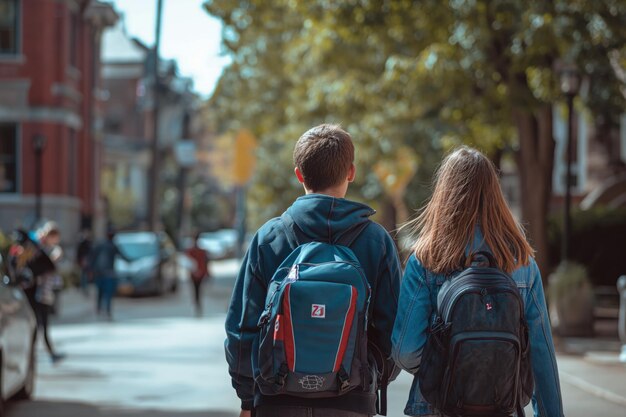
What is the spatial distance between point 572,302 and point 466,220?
1403 cm

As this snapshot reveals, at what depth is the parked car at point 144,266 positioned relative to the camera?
31.0m

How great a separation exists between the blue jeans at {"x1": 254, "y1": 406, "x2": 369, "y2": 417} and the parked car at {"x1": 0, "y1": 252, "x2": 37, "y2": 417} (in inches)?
218

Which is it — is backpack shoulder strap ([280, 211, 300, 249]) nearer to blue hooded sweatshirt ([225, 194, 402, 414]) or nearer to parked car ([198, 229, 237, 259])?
blue hooded sweatshirt ([225, 194, 402, 414])

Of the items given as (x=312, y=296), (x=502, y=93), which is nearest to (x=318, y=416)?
(x=312, y=296)

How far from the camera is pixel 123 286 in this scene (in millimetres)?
30953

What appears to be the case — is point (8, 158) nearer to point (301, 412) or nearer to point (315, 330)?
point (301, 412)

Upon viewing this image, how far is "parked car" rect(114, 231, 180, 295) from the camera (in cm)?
3103

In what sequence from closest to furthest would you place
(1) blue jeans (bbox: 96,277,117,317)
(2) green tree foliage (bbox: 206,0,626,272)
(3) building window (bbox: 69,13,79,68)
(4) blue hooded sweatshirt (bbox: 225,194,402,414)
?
(4) blue hooded sweatshirt (bbox: 225,194,402,414)
(2) green tree foliage (bbox: 206,0,626,272)
(1) blue jeans (bbox: 96,277,117,317)
(3) building window (bbox: 69,13,79,68)

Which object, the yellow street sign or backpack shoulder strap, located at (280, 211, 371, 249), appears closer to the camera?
backpack shoulder strap, located at (280, 211, 371, 249)

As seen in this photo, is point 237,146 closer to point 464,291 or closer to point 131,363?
point 131,363

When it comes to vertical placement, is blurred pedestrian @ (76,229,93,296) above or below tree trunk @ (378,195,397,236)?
below

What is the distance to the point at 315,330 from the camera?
3.97 meters

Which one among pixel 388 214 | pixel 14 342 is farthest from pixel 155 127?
pixel 14 342

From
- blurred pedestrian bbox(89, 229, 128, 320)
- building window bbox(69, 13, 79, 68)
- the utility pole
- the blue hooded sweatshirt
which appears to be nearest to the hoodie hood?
the blue hooded sweatshirt
